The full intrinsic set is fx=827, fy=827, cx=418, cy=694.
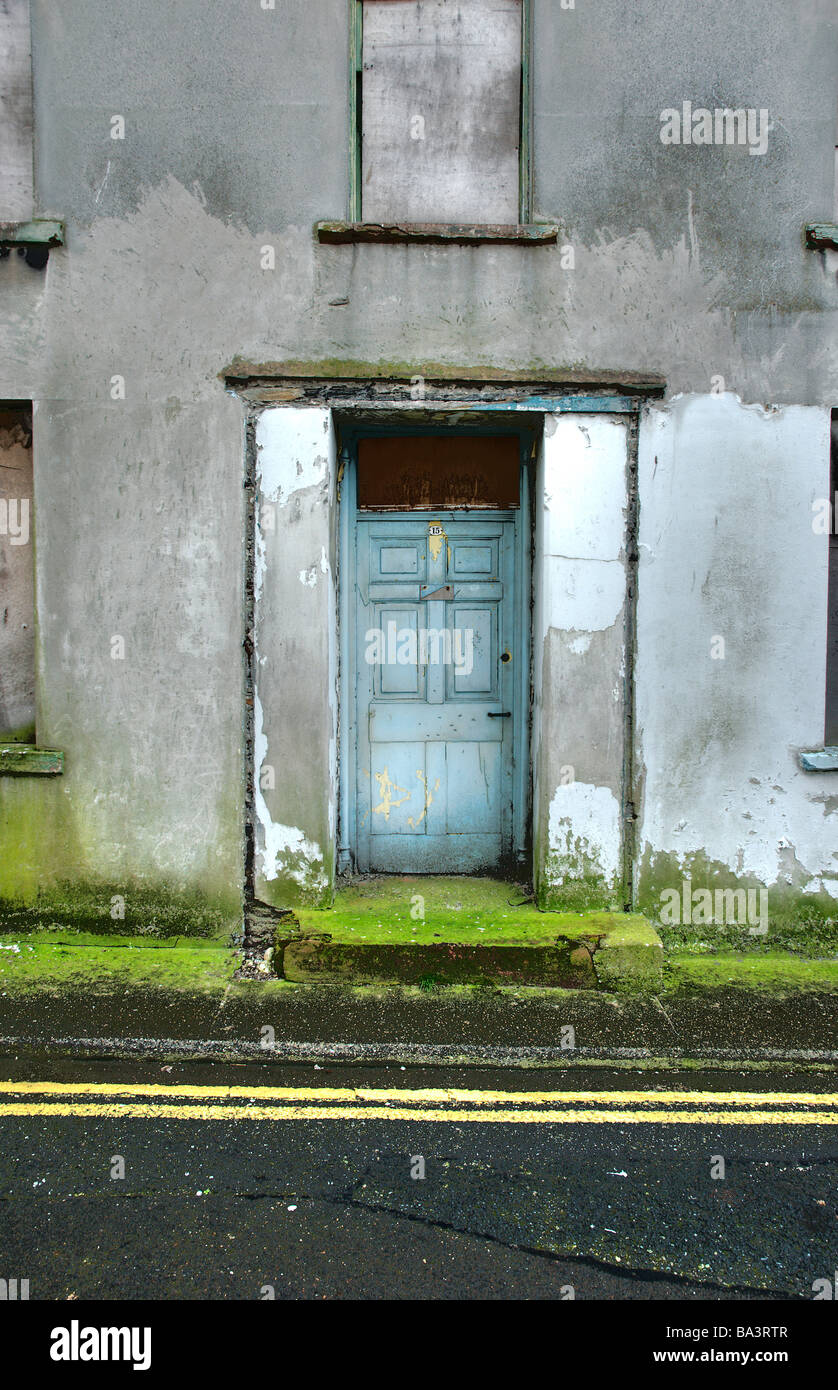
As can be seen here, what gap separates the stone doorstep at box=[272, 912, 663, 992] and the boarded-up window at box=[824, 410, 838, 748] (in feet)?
6.78

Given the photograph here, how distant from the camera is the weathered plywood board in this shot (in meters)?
5.24

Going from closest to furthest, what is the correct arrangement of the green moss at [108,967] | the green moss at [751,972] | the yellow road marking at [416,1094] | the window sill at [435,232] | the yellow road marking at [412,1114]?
the yellow road marking at [412,1114]
the yellow road marking at [416,1094]
the green moss at [108,967]
the green moss at [751,972]
the window sill at [435,232]

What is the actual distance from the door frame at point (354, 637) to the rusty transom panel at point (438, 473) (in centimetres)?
5

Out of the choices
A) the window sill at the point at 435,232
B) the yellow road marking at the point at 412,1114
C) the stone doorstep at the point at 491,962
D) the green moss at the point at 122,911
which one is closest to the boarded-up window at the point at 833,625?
the stone doorstep at the point at 491,962

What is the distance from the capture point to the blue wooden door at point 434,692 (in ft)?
19.1

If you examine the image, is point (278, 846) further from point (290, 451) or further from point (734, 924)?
point (734, 924)

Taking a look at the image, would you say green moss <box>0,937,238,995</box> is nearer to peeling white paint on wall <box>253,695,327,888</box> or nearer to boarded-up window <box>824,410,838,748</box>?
peeling white paint on wall <box>253,695,327,888</box>

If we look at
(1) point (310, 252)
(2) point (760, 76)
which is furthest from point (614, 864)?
(2) point (760, 76)

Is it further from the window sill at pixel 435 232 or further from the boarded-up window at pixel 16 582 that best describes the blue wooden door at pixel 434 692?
the boarded-up window at pixel 16 582

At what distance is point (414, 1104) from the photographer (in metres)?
3.59

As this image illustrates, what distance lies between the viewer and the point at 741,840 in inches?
208

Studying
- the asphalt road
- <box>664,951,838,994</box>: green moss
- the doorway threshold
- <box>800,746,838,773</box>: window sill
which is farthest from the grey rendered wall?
<box>664,951,838,994</box>: green moss

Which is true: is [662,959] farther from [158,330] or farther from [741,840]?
[158,330]

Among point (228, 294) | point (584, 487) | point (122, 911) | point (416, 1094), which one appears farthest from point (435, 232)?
point (416, 1094)
